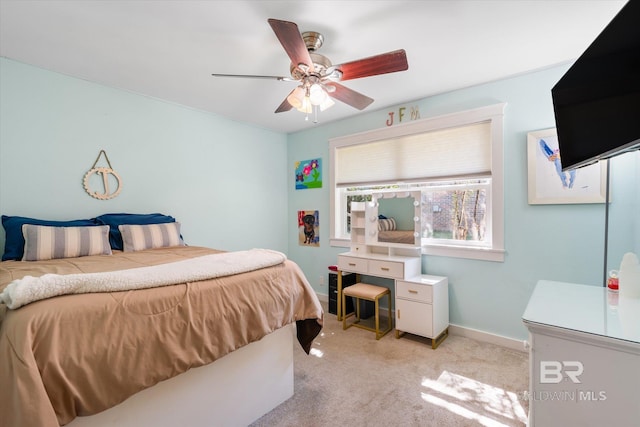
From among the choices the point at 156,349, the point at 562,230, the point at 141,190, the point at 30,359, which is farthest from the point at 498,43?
the point at 141,190

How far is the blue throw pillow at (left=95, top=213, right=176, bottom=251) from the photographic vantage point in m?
2.57

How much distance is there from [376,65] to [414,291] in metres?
1.92

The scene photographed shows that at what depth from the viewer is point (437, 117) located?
2.85 meters

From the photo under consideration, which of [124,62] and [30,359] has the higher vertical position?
[124,62]

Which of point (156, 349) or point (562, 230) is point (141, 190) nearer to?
point (156, 349)

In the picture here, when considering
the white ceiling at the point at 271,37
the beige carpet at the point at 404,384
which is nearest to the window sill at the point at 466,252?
the beige carpet at the point at 404,384

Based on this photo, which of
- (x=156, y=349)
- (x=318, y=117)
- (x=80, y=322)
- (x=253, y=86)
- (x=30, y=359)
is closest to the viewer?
(x=30, y=359)

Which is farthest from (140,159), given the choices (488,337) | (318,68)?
(488,337)

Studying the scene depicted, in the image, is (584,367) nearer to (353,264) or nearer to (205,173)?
(353,264)

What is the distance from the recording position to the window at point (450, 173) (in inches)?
103

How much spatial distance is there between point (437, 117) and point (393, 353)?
88.4 inches

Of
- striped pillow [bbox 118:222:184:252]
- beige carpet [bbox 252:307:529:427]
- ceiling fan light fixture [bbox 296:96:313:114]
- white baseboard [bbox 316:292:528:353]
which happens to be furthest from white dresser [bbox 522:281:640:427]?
striped pillow [bbox 118:222:184:252]

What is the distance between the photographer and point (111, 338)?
1077 mm

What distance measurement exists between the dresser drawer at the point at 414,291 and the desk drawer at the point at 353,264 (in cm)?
41
